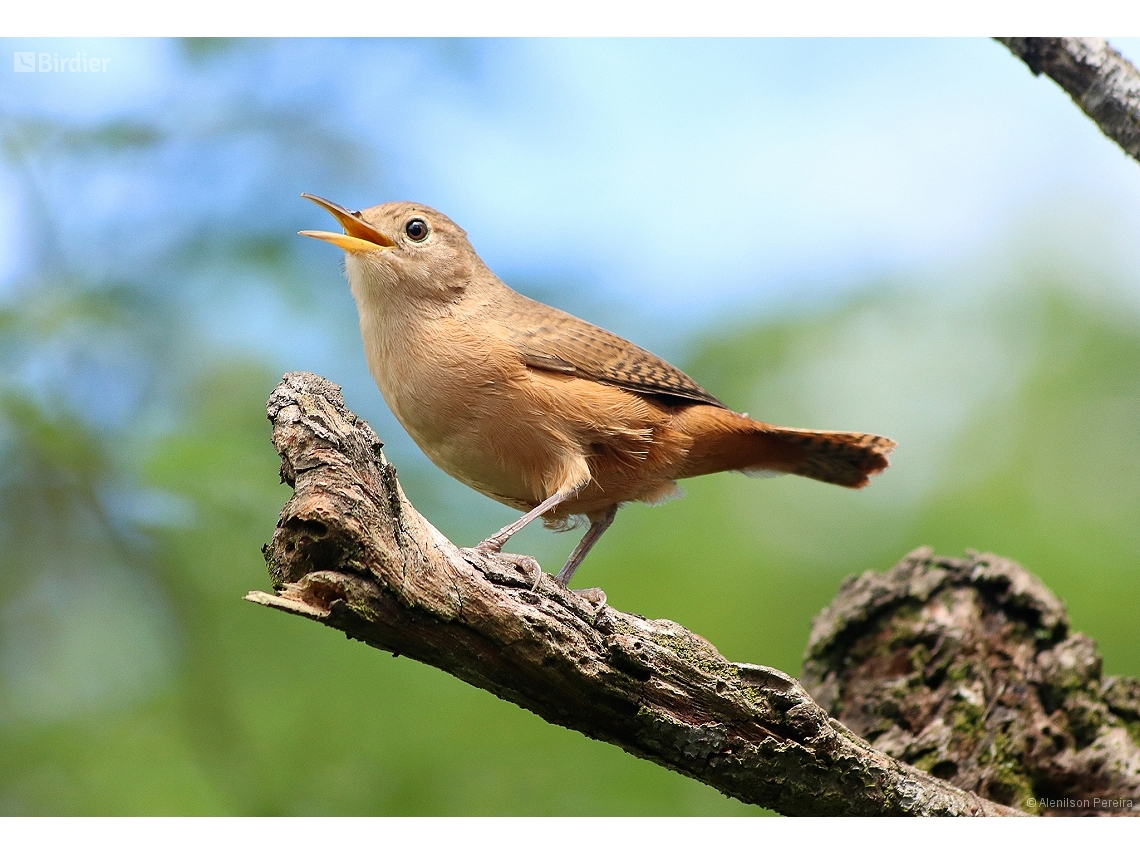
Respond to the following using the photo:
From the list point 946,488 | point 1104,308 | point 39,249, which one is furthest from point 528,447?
point 1104,308

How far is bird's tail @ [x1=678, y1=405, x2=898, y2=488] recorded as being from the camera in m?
4.95

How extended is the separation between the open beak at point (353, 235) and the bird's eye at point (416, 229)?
0.11 metres

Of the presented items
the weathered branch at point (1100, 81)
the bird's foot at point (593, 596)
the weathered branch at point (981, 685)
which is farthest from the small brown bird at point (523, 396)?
the weathered branch at point (1100, 81)

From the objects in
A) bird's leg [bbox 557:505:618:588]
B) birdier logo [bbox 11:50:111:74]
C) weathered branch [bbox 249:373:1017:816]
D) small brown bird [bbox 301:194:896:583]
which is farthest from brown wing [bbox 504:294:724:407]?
birdier logo [bbox 11:50:111:74]

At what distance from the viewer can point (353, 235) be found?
4.88 metres

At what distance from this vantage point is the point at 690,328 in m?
6.88

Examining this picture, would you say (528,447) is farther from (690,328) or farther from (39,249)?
(39,249)

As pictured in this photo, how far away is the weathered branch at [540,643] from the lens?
2.76 metres

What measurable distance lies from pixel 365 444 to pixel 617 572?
3623mm

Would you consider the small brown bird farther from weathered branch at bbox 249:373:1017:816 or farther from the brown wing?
weathered branch at bbox 249:373:1017:816

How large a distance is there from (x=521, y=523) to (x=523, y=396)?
1.95ft

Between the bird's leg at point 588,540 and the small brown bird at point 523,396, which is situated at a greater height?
the small brown bird at point 523,396

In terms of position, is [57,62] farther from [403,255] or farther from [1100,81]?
[1100,81]

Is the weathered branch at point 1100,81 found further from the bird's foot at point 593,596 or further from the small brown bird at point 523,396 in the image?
the bird's foot at point 593,596
